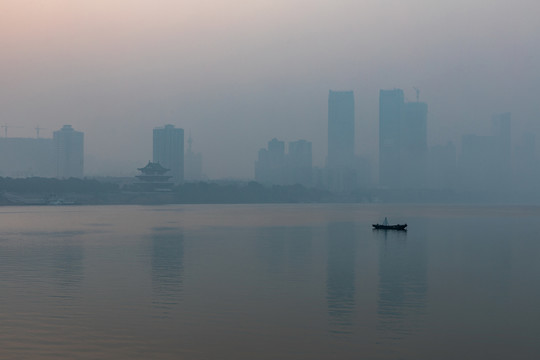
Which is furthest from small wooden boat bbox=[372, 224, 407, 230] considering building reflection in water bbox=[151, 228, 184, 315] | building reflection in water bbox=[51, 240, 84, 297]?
building reflection in water bbox=[51, 240, 84, 297]

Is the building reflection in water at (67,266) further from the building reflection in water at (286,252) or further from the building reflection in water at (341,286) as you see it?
the building reflection in water at (341,286)

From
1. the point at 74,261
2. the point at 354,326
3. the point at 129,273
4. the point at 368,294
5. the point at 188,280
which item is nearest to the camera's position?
the point at 354,326

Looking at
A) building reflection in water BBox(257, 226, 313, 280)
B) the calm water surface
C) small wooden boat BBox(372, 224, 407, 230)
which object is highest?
small wooden boat BBox(372, 224, 407, 230)

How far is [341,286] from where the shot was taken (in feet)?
126

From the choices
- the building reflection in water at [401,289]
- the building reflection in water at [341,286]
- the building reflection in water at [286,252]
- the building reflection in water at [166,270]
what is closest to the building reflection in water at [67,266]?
the building reflection in water at [166,270]

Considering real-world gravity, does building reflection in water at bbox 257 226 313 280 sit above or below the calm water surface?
below

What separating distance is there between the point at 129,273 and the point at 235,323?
58.8ft

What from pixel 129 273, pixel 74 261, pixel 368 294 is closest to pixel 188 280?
pixel 129 273

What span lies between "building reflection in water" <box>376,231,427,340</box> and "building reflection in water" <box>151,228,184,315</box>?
9.77m

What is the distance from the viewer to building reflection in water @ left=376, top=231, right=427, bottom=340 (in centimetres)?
2708

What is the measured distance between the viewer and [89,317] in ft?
92.9

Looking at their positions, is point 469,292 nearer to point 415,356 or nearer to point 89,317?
point 415,356

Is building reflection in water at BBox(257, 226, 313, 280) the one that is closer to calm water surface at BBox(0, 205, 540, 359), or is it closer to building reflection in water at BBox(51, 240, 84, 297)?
calm water surface at BBox(0, 205, 540, 359)

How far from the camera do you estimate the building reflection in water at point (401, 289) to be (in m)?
27.1
